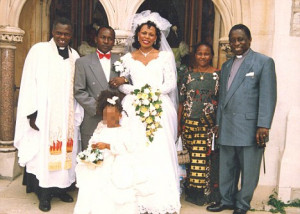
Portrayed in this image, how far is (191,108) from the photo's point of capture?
468 centimetres

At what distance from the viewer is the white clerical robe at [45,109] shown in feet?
14.6

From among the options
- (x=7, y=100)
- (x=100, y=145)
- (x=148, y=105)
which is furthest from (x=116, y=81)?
(x=7, y=100)

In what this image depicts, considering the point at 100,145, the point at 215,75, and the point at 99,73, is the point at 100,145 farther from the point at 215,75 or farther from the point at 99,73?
the point at 215,75

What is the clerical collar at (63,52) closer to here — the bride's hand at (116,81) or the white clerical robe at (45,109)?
the white clerical robe at (45,109)

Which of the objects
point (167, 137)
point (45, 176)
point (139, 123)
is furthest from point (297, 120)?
point (45, 176)

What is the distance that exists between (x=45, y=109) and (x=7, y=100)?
1.15 meters

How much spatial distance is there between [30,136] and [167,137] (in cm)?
149

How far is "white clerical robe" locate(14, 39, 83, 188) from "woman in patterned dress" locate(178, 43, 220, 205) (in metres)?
1.26

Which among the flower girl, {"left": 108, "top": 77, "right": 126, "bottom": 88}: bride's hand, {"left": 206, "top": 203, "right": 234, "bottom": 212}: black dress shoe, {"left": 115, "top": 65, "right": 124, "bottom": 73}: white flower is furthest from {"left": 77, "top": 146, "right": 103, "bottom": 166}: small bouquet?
{"left": 206, "top": 203, "right": 234, "bottom": 212}: black dress shoe

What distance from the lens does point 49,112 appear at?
14.6 ft

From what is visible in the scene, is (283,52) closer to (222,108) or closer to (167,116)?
(222,108)

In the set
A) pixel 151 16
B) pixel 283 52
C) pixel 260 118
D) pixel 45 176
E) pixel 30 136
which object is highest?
pixel 151 16

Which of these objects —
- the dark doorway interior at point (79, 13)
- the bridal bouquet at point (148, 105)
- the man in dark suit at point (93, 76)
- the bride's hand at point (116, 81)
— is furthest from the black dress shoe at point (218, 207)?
the dark doorway interior at point (79, 13)

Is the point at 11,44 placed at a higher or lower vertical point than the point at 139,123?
higher
